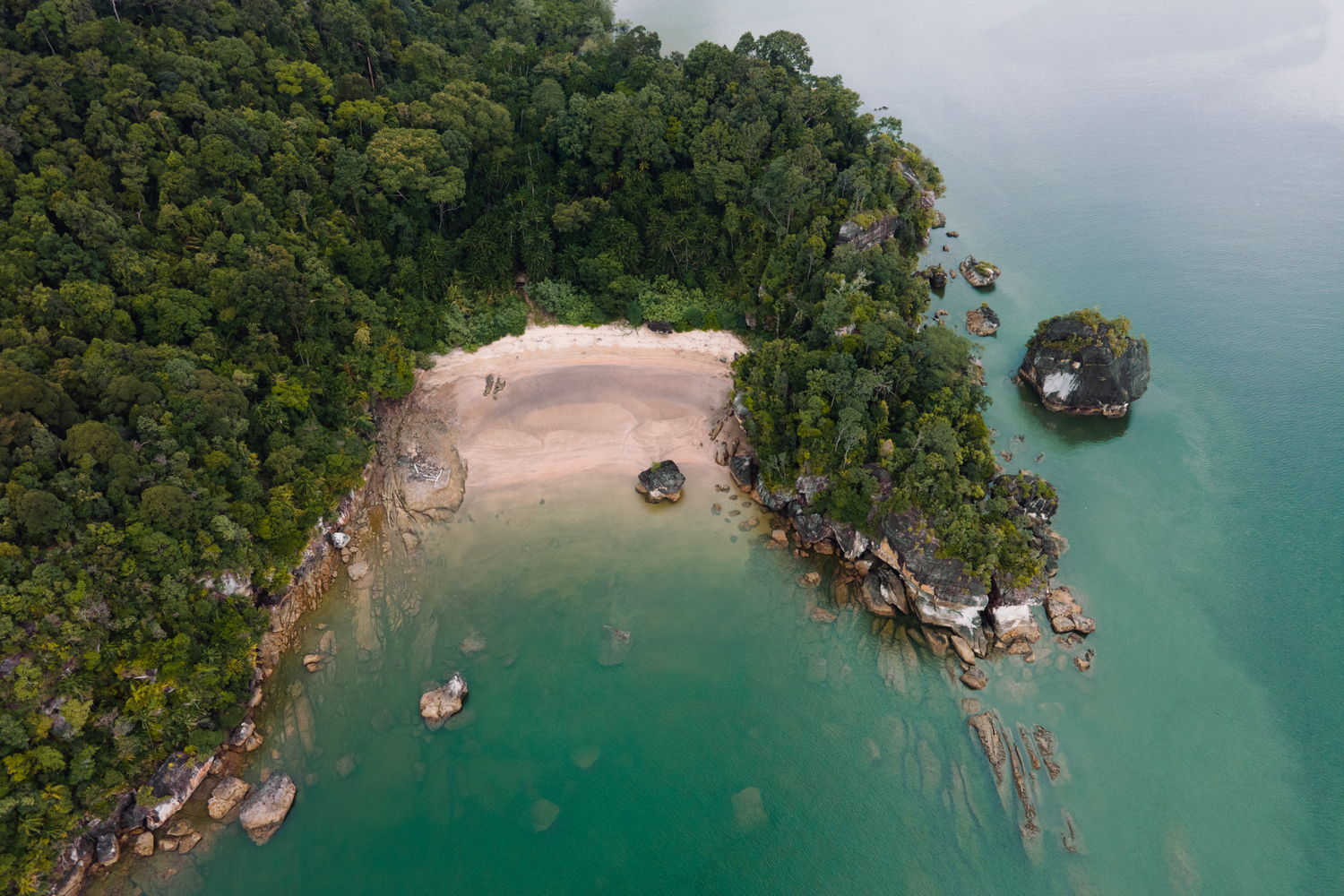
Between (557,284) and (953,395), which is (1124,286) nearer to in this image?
(953,395)

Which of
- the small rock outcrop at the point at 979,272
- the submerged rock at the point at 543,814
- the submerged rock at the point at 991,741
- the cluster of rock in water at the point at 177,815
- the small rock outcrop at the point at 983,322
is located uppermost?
the small rock outcrop at the point at 979,272

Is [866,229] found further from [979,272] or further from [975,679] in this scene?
[975,679]

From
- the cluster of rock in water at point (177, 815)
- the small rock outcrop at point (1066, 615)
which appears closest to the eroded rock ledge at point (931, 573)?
the small rock outcrop at point (1066, 615)

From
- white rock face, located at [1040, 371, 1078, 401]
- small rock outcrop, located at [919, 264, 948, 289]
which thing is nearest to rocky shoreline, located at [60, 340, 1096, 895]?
white rock face, located at [1040, 371, 1078, 401]

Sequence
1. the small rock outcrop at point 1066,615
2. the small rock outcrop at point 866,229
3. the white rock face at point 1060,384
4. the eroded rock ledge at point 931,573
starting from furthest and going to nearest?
the small rock outcrop at point 866,229 < the white rock face at point 1060,384 < the small rock outcrop at point 1066,615 < the eroded rock ledge at point 931,573

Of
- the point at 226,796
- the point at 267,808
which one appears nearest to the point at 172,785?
the point at 226,796

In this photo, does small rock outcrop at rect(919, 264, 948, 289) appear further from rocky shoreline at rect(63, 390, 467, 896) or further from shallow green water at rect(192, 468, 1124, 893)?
Answer: rocky shoreline at rect(63, 390, 467, 896)

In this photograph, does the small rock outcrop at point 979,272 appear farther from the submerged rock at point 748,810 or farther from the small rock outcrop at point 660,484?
the submerged rock at point 748,810

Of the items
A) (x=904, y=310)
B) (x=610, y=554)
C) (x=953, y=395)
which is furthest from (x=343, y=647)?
(x=904, y=310)
